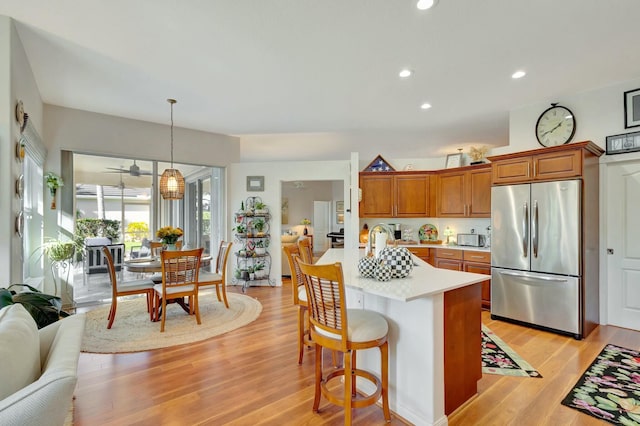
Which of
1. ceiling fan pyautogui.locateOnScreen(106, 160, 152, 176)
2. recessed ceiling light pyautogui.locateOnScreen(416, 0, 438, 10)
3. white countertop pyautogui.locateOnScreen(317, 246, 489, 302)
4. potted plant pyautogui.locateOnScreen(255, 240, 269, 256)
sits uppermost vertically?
recessed ceiling light pyautogui.locateOnScreen(416, 0, 438, 10)

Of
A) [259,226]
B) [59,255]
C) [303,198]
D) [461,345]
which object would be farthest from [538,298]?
[303,198]

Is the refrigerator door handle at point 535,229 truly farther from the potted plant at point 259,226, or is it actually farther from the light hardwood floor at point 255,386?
the potted plant at point 259,226

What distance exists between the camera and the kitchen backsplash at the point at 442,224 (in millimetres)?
5161

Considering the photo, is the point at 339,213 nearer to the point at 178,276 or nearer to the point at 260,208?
the point at 260,208

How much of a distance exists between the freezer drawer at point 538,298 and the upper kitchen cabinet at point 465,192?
1.24 m

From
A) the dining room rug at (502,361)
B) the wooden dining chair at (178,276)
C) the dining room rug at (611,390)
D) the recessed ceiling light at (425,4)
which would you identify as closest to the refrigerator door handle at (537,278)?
→ the dining room rug at (611,390)

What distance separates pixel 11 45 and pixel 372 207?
4.91m

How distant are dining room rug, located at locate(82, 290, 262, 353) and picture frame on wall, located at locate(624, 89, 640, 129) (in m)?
4.98

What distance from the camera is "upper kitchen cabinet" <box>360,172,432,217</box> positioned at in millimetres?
5547

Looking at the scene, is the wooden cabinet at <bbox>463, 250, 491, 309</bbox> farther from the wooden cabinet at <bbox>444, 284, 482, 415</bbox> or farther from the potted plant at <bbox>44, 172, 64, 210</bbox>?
the potted plant at <bbox>44, 172, 64, 210</bbox>

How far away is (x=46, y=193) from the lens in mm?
4117

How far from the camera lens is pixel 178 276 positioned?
356 cm

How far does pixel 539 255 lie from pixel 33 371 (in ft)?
14.3

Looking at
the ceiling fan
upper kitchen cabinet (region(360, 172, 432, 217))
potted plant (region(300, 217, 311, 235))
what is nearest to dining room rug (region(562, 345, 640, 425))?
upper kitchen cabinet (region(360, 172, 432, 217))
